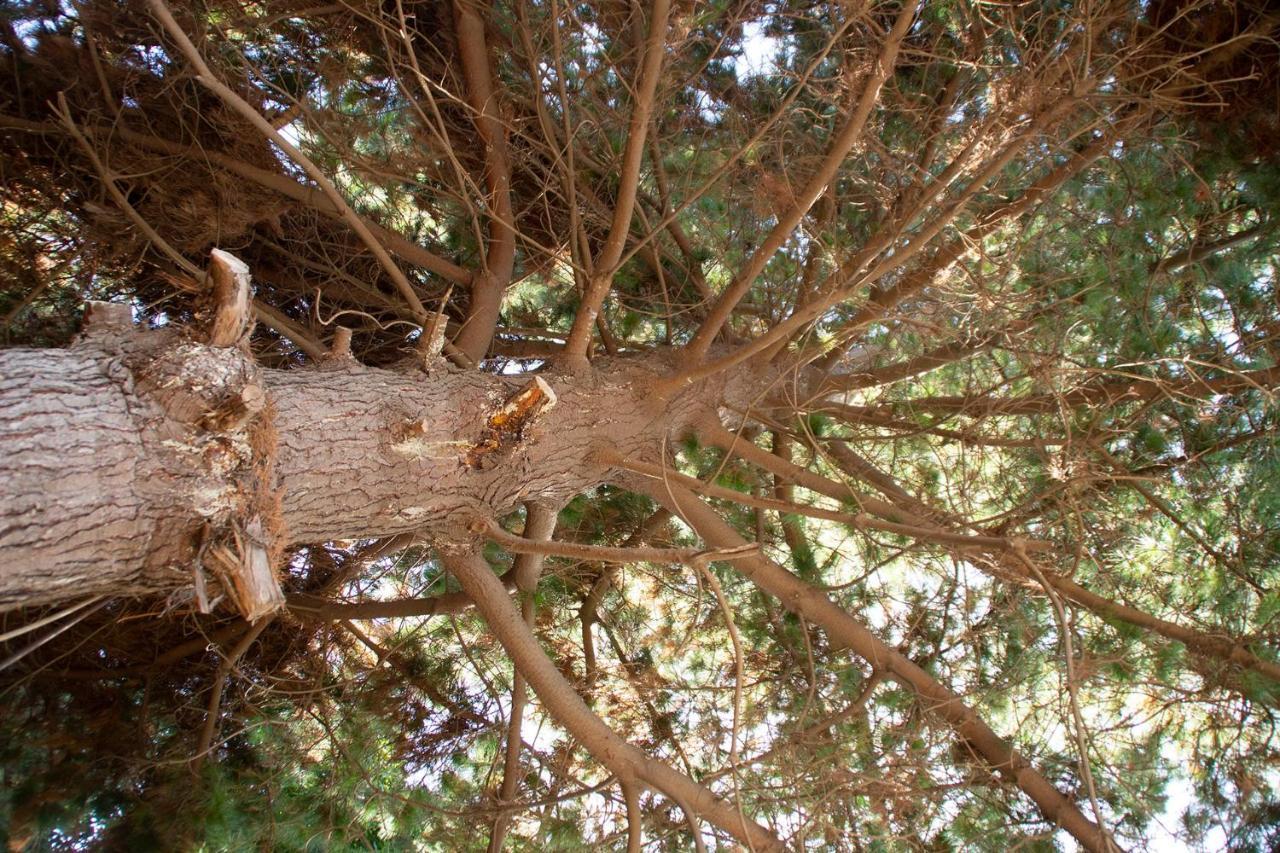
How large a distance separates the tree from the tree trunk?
0.08 ft

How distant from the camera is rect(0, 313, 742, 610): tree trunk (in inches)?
59.2

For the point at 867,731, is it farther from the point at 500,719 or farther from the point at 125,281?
the point at 125,281

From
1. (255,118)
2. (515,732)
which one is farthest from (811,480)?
(255,118)

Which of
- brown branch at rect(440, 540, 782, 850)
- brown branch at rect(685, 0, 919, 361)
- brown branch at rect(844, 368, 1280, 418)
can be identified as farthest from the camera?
brown branch at rect(844, 368, 1280, 418)

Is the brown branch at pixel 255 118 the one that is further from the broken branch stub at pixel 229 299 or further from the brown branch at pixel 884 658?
the brown branch at pixel 884 658

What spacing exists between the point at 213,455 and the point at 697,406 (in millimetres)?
1714

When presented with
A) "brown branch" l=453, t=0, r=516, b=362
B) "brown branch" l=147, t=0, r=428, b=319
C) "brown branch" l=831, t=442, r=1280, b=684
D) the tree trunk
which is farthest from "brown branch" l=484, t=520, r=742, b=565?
"brown branch" l=831, t=442, r=1280, b=684

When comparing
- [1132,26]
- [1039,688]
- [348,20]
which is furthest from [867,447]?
[348,20]

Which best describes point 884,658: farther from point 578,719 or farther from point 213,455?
point 213,455

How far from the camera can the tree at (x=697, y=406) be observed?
248 centimetres

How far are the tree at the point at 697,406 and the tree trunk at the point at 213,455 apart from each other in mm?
26

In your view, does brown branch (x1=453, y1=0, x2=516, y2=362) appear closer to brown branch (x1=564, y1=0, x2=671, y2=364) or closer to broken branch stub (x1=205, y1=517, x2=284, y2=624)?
brown branch (x1=564, y1=0, x2=671, y2=364)

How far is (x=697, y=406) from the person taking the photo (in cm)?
304

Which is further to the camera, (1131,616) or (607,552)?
(1131,616)
